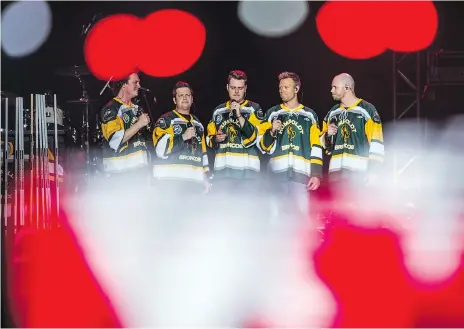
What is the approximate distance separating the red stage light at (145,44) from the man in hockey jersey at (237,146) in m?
0.54

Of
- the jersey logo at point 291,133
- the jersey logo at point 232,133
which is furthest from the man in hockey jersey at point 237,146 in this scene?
the jersey logo at point 291,133

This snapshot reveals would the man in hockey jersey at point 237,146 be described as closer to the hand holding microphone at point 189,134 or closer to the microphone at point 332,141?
the hand holding microphone at point 189,134

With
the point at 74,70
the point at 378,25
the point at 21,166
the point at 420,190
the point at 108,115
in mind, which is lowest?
the point at 420,190

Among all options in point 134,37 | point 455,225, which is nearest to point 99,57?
point 134,37

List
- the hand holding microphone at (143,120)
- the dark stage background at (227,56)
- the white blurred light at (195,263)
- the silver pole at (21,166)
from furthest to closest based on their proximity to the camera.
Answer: the dark stage background at (227,56)
the hand holding microphone at (143,120)
the silver pole at (21,166)
the white blurred light at (195,263)

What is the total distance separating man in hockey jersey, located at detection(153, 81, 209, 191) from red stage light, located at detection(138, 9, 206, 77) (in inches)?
14.1

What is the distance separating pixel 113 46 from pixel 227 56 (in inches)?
33.8

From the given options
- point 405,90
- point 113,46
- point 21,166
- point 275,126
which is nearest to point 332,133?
point 275,126

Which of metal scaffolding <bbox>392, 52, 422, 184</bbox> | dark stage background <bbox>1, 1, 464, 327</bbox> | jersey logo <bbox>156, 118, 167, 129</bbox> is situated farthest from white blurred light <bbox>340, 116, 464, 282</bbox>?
jersey logo <bbox>156, 118, 167, 129</bbox>

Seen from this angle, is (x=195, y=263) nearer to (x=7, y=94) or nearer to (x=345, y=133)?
(x=345, y=133)

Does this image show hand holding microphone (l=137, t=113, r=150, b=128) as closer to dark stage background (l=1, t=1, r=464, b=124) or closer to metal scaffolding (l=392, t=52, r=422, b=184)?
dark stage background (l=1, t=1, r=464, b=124)

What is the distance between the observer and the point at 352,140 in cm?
471

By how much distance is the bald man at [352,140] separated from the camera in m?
4.72

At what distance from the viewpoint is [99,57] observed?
497 centimetres
